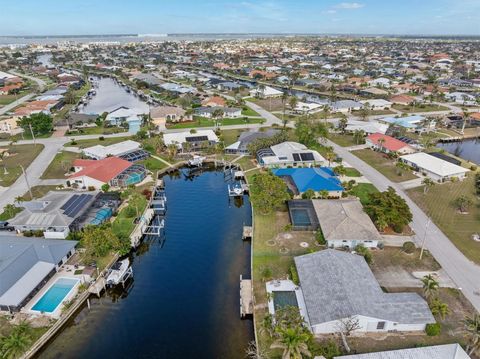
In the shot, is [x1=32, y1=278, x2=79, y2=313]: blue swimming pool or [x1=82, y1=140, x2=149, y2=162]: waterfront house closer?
[x1=32, y1=278, x2=79, y2=313]: blue swimming pool

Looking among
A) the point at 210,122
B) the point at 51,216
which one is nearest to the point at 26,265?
the point at 51,216

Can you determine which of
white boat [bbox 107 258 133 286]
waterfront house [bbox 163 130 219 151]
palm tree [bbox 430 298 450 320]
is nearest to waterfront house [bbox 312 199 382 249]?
palm tree [bbox 430 298 450 320]

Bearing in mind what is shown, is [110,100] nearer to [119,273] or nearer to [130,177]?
[130,177]

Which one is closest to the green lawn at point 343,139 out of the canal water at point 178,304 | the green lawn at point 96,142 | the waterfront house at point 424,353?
the canal water at point 178,304

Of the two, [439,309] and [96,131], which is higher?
[439,309]

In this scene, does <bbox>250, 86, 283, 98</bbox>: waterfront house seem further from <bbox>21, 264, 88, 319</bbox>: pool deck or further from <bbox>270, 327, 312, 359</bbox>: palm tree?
<bbox>270, 327, 312, 359</bbox>: palm tree

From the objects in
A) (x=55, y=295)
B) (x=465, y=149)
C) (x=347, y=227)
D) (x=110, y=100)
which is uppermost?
(x=347, y=227)

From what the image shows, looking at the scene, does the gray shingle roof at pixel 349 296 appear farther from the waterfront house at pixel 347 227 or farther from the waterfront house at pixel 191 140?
the waterfront house at pixel 191 140
